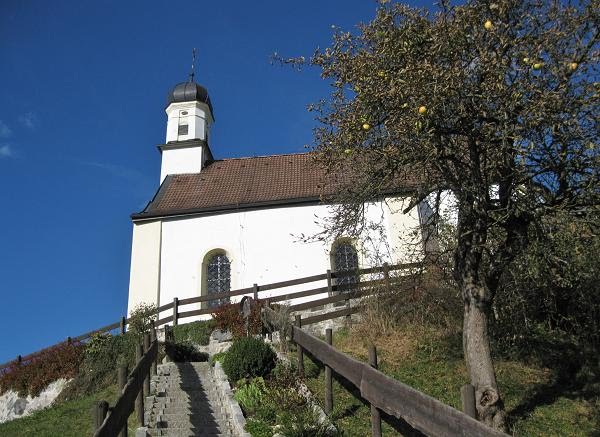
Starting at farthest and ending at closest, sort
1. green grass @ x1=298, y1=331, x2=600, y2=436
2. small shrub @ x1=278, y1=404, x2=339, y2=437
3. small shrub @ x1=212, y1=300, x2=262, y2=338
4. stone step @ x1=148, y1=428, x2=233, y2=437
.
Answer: small shrub @ x1=212, y1=300, x2=262, y2=338 → stone step @ x1=148, y1=428, x2=233, y2=437 → green grass @ x1=298, y1=331, x2=600, y2=436 → small shrub @ x1=278, y1=404, x2=339, y2=437

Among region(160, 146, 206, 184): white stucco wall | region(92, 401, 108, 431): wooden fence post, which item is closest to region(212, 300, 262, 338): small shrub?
region(92, 401, 108, 431): wooden fence post

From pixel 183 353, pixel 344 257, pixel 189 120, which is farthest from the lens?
pixel 189 120

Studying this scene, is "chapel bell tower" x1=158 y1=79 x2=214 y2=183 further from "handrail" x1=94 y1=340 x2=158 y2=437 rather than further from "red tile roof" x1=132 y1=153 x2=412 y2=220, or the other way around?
"handrail" x1=94 y1=340 x2=158 y2=437

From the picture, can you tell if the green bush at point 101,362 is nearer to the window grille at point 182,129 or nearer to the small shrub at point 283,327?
the small shrub at point 283,327

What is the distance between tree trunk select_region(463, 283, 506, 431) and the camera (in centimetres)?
801

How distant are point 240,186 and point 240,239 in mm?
3086

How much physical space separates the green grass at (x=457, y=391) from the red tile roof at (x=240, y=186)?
31.9 feet

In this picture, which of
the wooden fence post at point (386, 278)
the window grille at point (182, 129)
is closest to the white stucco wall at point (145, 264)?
the window grille at point (182, 129)

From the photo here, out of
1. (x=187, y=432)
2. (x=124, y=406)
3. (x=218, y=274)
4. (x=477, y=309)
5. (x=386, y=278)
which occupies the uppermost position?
(x=218, y=274)

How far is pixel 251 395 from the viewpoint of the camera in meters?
10.2

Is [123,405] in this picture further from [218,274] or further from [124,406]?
[218,274]

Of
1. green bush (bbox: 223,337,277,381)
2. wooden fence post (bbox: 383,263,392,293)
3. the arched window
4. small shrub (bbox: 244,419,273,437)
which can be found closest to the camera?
small shrub (bbox: 244,419,273,437)

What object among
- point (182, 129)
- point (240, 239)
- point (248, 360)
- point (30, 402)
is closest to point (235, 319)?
point (240, 239)

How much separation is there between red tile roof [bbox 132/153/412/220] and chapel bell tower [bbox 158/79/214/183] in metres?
0.75
